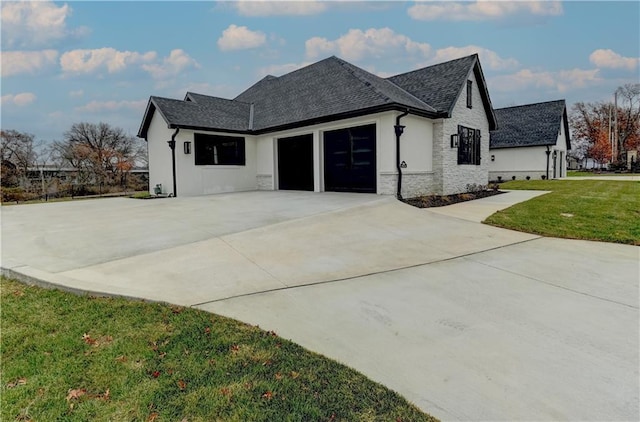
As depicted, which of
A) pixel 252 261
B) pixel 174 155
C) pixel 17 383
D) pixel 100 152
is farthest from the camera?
pixel 100 152

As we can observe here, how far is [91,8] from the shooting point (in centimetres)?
1087

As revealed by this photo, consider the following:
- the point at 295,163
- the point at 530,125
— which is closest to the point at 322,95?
the point at 295,163

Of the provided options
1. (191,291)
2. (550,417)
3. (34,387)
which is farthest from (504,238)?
(34,387)

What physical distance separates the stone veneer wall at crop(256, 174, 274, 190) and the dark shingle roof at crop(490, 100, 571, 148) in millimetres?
19047

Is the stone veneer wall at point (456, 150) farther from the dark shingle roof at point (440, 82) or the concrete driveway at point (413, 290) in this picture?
the concrete driveway at point (413, 290)

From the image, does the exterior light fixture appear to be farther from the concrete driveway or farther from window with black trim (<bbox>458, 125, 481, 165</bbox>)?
the concrete driveway

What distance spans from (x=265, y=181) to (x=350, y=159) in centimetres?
560

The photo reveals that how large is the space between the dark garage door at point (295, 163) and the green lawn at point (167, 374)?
12.5 metres

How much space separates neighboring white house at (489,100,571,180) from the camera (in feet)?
85.1

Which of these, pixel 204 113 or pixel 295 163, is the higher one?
pixel 204 113

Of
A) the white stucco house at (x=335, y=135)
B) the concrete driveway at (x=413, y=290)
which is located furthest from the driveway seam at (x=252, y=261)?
the white stucco house at (x=335, y=135)

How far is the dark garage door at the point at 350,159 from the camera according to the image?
43.4 ft

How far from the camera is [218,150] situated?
16719mm

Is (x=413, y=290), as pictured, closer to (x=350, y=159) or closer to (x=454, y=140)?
(x=350, y=159)
